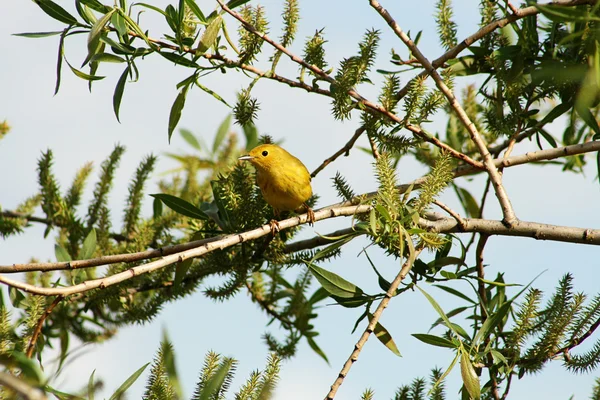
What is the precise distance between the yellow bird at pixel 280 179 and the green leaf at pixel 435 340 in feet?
5.80

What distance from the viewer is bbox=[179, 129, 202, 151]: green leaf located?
4.80 metres

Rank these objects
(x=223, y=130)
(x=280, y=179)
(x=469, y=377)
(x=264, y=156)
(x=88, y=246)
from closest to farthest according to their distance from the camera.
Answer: (x=469, y=377)
(x=88, y=246)
(x=280, y=179)
(x=223, y=130)
(x=264, y=156)

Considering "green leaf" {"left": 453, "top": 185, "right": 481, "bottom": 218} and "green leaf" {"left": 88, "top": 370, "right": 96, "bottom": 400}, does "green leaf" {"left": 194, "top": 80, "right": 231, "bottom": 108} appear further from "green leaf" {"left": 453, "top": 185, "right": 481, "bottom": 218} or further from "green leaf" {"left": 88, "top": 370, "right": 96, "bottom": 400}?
"green leaf" {"left": 453, "top": 185, "right": 481, "bottom": 218}

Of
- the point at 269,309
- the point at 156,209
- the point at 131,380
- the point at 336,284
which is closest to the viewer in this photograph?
the point at 131,380

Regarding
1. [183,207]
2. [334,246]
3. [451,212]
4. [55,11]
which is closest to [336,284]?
[334,246]

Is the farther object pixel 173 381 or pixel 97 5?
pixel 97 5

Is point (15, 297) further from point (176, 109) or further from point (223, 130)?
point (223, 130)

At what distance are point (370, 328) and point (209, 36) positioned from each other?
109cm

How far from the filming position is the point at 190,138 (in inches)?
190

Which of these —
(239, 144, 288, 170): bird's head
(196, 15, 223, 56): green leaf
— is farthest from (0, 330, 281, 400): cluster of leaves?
(239, 144, 288, 170): bird's head

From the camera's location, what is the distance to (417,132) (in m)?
2.61

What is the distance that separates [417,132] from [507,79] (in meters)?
0.47

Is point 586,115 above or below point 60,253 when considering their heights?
above

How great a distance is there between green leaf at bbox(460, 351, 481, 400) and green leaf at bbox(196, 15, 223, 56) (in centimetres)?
133
